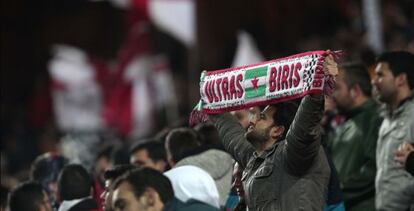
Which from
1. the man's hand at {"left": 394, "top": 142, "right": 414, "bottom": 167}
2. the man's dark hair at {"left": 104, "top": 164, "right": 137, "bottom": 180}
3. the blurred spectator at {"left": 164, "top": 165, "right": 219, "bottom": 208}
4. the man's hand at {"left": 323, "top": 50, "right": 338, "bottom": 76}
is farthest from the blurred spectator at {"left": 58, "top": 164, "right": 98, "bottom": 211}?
the man's hand at {"left": 323, "top": 50, "right": 338, "bottom": 76}

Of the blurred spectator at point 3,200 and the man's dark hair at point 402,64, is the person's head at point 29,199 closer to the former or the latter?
the blurred spectator at point 3,200

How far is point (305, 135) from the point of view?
7250mm

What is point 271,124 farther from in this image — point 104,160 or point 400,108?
point 104,160

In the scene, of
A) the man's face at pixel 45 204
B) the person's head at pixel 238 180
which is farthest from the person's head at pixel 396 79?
the man's face at pixel 45 204

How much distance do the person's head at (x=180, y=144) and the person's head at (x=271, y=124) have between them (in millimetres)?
1723

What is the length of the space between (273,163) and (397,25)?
20.6ft

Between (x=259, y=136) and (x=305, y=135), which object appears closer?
(x=305, y=135)

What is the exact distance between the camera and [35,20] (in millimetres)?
24344

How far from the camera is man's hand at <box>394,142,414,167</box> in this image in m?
8.74

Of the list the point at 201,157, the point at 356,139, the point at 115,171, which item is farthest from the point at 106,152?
the point at 115,171

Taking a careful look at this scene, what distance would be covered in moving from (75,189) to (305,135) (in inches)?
103

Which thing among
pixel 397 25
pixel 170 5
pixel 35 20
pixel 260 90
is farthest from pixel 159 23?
pixel 260 90

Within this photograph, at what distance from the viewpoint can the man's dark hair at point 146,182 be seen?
7351 millimetres

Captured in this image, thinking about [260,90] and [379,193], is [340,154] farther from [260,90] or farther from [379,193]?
[260,90]
